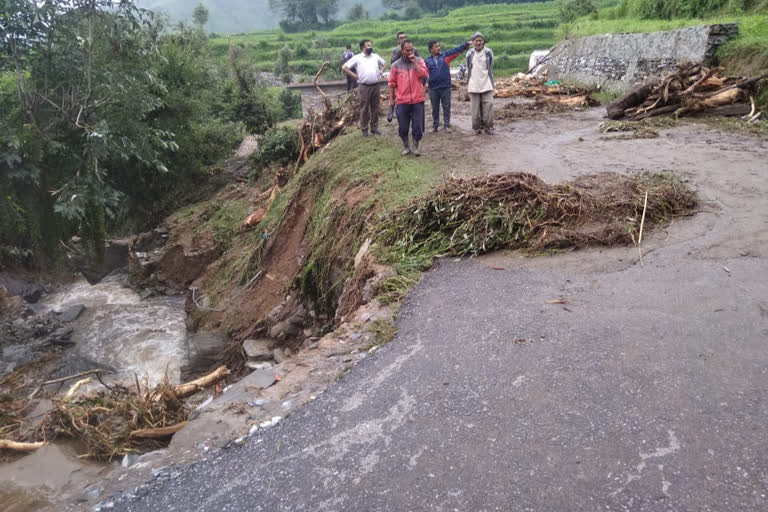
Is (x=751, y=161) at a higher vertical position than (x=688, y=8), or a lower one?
lower

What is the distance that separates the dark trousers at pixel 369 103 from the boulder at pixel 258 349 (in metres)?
5.08

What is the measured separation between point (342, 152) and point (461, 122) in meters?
3.60

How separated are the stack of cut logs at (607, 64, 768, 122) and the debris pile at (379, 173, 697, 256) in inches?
235

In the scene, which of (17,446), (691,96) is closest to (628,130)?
(691,96)

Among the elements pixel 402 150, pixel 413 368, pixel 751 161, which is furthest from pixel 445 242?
pixel 751 161

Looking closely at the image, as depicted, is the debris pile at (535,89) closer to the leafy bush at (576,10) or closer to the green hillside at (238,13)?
the leafy bush at (576,10)

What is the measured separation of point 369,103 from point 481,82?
95.3 inches

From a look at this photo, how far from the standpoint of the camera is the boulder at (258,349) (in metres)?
8.20

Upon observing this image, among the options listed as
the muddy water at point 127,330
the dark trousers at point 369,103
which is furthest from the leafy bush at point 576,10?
the muddy water at point 127,330

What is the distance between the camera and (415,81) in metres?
8.94

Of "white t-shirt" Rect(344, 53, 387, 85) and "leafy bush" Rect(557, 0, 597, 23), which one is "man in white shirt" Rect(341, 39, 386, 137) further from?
"leafy bush" Rect(557, 0, 597, 23)

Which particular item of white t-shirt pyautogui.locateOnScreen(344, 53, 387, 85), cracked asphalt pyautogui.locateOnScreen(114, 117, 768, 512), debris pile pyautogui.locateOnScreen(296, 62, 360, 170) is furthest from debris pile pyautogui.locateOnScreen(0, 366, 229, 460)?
debris pile pyautogui.locateOnScreen(296, 62, 360, 170)

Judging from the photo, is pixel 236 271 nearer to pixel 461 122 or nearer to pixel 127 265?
pixel 461 122

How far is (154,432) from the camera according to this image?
4637 mm
